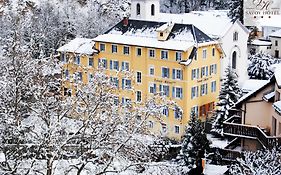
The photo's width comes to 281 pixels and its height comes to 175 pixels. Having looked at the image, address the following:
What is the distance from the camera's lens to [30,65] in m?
16.2

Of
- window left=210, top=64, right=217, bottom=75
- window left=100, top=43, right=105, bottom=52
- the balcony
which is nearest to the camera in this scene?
the balcony

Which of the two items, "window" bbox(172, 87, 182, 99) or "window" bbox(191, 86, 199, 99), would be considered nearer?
"window" bbox(172, 87, 182, 99)

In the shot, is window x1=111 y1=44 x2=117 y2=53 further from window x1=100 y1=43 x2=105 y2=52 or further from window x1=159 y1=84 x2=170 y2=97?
window x1=159 y1=84 x2=170 y2=97

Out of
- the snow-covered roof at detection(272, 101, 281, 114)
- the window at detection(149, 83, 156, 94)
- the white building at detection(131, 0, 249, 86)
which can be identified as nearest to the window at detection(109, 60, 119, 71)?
the window at detection(149, 83, 156, 94)

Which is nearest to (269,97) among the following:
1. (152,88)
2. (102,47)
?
(152,88)

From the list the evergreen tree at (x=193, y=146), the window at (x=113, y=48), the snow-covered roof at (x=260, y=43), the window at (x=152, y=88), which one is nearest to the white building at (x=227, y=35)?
the window at (x=152, y=88)

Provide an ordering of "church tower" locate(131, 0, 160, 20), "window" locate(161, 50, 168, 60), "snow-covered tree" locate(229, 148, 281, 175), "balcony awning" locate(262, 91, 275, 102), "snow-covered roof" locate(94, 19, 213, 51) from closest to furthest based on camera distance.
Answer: "snow-covered tree" locate(229, 148, 281, 175)
"balcony awning" locate(262, 91, 275, 102)
"snow-covered roof" locate(94, 19, 213, 51)
"window" locate(161, 50, 168, 60)
"church tower" locate(131, 0, 160, 20)

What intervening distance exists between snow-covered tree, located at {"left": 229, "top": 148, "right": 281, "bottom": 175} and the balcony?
0.44 metres

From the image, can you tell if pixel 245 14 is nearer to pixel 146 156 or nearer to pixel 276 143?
pixel 276 143

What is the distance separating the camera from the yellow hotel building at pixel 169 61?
132 ft

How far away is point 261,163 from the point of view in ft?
71.7

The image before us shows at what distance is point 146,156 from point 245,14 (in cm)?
5623

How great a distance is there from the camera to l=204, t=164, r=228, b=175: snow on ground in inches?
1241

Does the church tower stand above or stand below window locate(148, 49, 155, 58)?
above
